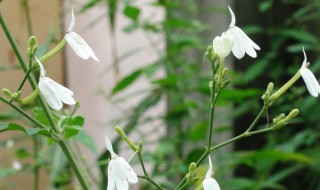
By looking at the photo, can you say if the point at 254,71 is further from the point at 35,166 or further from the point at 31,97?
the point at 31,97

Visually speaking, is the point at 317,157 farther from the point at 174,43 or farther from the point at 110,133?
the point at 110,133

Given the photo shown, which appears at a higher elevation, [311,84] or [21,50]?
[311,84]

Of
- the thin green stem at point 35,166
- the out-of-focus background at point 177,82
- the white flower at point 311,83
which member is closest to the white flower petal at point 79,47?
the white flower at point 311,83

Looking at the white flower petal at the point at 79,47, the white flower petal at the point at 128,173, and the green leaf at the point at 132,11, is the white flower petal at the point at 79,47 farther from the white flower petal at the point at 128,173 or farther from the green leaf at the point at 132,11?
the green leaf at the point at 132,11

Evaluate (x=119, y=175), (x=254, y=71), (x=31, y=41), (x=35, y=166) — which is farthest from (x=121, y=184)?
(x=254, y=71)

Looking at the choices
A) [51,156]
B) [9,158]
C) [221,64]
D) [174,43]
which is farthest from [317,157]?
[221,64]
